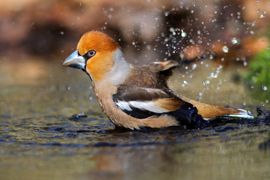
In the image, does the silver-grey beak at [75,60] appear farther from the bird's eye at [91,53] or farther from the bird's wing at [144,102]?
the bird's wing at [144,102]

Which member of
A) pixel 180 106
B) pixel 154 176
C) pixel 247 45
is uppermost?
pixel 247 45

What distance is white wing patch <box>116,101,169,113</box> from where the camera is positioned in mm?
7418

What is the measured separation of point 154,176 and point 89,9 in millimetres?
8147

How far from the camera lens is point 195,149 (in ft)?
22.0

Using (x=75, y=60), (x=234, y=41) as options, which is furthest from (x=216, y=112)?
(x=234, y=41)

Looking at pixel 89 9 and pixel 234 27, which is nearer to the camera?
pixel 234 27

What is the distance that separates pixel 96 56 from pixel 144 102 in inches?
25.0

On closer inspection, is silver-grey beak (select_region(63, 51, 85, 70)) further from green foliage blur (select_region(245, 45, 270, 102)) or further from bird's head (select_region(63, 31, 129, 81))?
green foliage blur (select_region(245, 45, 270, 102))

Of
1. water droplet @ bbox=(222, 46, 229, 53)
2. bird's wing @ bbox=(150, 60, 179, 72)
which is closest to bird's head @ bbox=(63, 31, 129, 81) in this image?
bird's wing @ bbox=(150, 60, 179, 72)

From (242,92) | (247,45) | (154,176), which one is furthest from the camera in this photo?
(247,45)

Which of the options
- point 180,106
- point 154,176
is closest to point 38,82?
point 180,106

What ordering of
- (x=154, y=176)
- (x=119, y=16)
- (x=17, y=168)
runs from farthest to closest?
1. (x=119, y=16)
2. (x=17, y=168)
3. (x=154, y=176)

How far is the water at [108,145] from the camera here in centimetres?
603

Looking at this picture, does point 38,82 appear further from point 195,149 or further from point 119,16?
point 195,149
